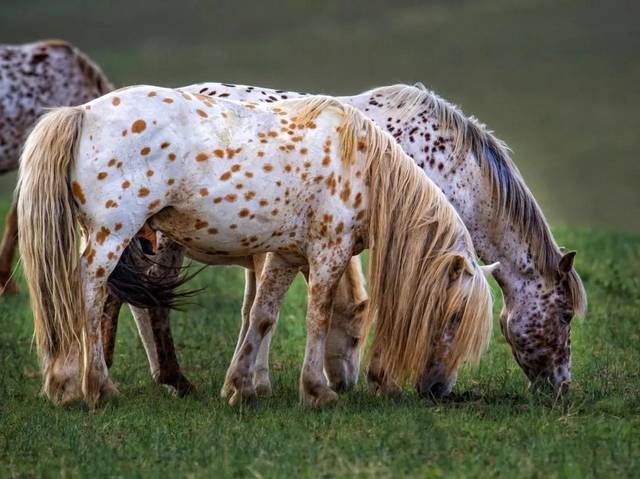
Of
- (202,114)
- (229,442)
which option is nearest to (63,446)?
(229,442)

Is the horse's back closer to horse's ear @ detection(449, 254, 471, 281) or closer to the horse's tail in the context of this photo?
the horse's tail

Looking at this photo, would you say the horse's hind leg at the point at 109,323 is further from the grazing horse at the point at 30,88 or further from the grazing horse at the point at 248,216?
the grazing horse at the point at 30,88

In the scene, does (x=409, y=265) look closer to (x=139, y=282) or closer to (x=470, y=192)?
(x=470, y=192)

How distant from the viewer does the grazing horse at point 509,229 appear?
8258 mm

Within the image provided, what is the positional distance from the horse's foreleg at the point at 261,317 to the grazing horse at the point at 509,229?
139 cm

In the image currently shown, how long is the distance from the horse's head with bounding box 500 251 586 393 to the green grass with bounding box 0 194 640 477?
0.62 feet

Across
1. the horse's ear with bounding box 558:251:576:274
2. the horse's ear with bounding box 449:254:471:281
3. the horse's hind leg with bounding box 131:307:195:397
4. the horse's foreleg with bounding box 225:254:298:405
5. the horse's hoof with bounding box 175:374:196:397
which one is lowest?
the horse's hoof with bounding box 175:374:196:397

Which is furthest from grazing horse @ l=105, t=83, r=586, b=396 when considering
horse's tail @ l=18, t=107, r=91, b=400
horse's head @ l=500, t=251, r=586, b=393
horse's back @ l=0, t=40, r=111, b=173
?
horse's back @ l=0, t=40, r=111, b=173

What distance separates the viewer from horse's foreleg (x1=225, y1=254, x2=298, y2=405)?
7.50m

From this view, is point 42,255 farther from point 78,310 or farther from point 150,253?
point 150,253

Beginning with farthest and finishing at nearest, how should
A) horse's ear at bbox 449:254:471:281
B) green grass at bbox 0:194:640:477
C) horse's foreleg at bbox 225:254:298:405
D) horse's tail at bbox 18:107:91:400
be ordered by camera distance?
horse's foreleg at bbox 225:254:298:405, horse's ear at bbox 449:254:471:281, horse's tail at bbox 18:107:91:400, green grass at bbox 0:194:640:477

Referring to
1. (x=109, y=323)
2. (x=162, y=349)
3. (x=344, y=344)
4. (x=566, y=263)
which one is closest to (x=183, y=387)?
(x=162, y=349)

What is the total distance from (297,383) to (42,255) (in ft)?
8.12

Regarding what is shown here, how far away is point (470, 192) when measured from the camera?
8.30m
